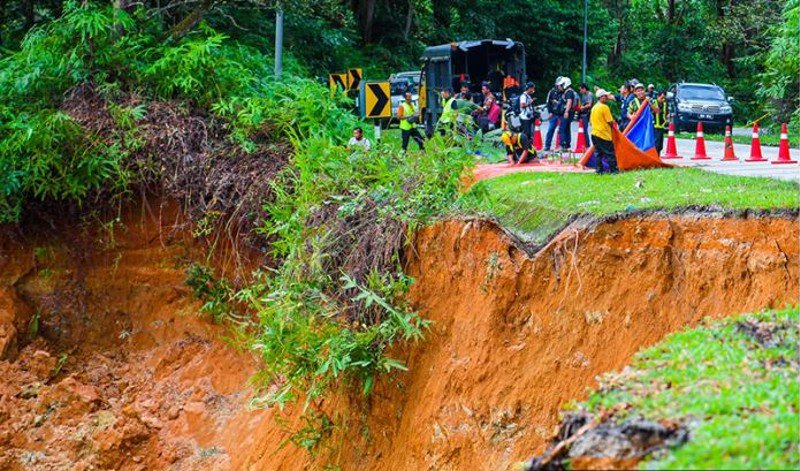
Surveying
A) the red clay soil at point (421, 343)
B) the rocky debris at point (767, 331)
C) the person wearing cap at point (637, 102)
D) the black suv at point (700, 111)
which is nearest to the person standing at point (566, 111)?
the person wearing cap at point (637, 102)

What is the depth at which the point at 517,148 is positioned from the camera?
1916 cm

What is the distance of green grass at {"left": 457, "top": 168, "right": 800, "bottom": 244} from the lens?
1105 cm

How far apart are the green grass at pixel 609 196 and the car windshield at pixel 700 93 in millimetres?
20769

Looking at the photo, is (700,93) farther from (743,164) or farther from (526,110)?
(743,164)

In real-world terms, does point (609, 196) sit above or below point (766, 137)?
above

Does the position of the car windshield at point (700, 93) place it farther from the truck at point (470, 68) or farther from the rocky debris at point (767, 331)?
the rocky debris at point (767, 331)

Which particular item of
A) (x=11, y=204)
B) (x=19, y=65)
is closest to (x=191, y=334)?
(x=11, y=204)

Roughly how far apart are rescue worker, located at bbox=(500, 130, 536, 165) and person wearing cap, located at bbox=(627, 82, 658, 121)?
1.71 metres

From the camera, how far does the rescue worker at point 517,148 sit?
19.0 meters

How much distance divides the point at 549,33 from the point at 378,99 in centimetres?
2867

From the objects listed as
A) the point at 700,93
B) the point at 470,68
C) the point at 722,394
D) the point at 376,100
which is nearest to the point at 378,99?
the point at 376,100

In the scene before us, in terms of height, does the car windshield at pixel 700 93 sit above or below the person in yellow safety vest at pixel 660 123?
below

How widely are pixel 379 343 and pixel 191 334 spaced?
509cm

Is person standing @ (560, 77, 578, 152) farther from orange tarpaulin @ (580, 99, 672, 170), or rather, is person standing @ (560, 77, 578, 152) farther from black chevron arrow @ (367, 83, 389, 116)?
orange tarpaulin @ (580, 99, 672, 170)
